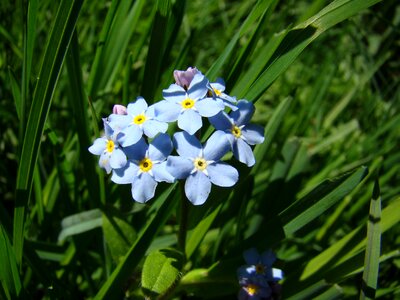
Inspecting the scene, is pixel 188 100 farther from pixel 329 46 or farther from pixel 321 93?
pixel 329 46

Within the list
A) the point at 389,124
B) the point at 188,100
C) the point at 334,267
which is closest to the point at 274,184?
the point at 334,267

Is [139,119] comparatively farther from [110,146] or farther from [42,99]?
[42,99]

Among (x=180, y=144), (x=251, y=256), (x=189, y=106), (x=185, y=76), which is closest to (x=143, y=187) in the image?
(x=180, y=144)

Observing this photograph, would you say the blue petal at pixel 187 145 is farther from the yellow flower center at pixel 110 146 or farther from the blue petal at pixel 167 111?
the yellow flower center at pixel 110 146

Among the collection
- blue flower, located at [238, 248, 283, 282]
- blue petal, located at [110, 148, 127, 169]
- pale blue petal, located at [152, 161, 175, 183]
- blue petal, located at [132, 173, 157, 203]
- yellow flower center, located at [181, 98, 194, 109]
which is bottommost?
blue flower, located at [238, 248, 283, 282]

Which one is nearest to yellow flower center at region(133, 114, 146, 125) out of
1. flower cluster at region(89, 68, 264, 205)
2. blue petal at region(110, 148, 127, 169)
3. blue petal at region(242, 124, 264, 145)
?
flower cluster at region(89, 68, 264, 205)

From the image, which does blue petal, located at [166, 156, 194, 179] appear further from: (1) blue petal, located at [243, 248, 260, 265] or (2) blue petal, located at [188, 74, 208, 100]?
(1) blue petal, located at [243, 248, 260, 265]
